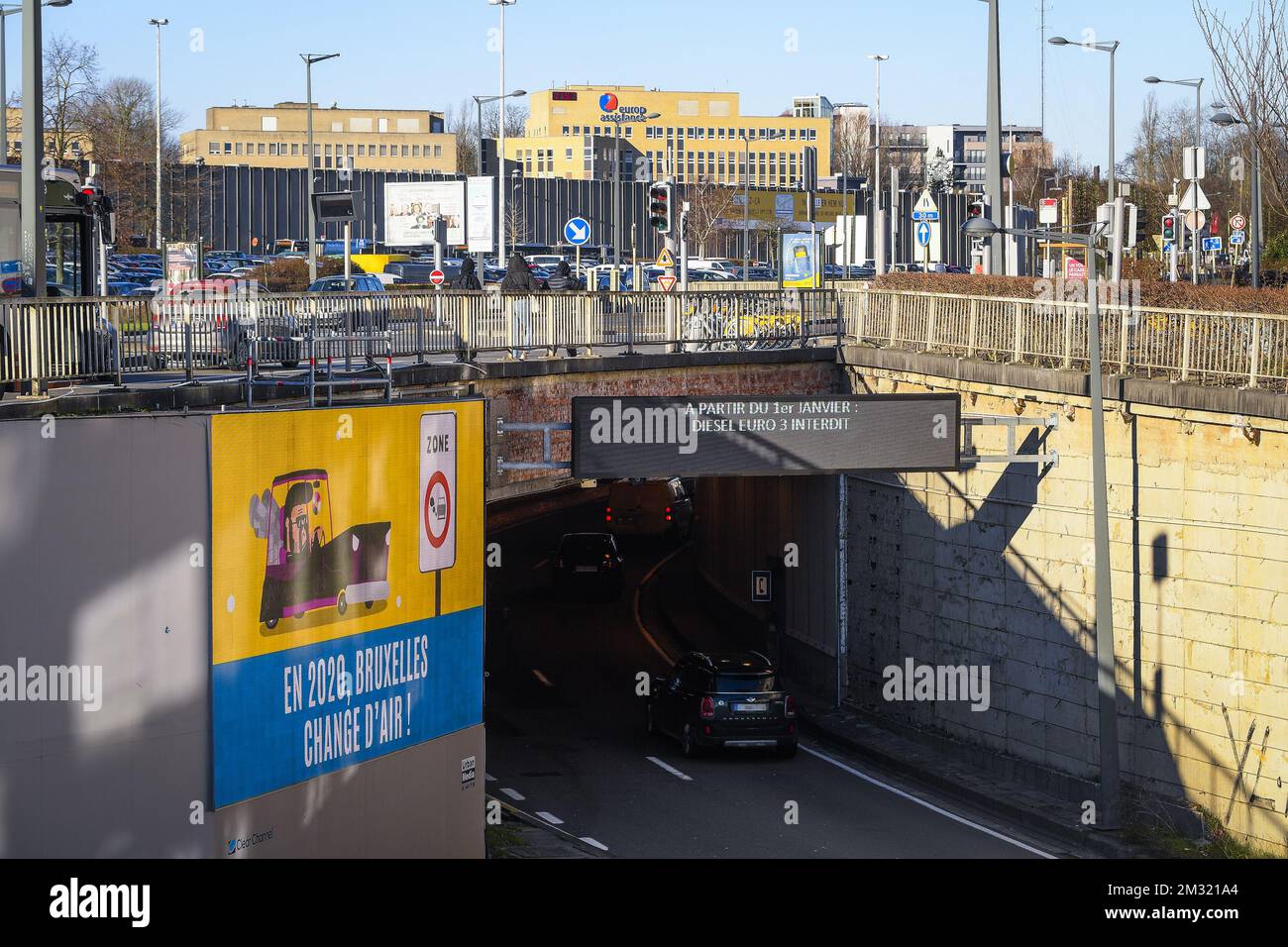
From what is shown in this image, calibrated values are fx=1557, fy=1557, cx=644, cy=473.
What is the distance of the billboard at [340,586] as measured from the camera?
13.5 metres

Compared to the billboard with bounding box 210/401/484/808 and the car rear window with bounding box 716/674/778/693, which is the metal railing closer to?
the billboard with bounding box 210/401/484/808

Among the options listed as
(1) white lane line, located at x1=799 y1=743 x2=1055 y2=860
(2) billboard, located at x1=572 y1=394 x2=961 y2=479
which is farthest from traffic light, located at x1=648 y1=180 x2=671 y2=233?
(1) white lane line, located at x1=799 y1=743 x2=1055 y2=860

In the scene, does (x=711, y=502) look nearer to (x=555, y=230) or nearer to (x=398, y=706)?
(x=398, y=706)

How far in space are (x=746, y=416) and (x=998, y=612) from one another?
5.23m

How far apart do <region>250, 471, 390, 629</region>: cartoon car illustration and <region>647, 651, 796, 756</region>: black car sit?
393 inches

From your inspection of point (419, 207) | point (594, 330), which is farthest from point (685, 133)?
point (594, 330)

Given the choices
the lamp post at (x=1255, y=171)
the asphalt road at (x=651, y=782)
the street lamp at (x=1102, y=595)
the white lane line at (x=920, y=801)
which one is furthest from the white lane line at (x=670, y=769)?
the lamp post at (x=1255, y=171)

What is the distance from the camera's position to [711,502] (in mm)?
40250

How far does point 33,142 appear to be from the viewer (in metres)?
17.2

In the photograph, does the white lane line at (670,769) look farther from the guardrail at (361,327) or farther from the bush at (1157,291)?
the bush at (1157,291)

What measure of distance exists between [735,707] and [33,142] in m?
13.3
